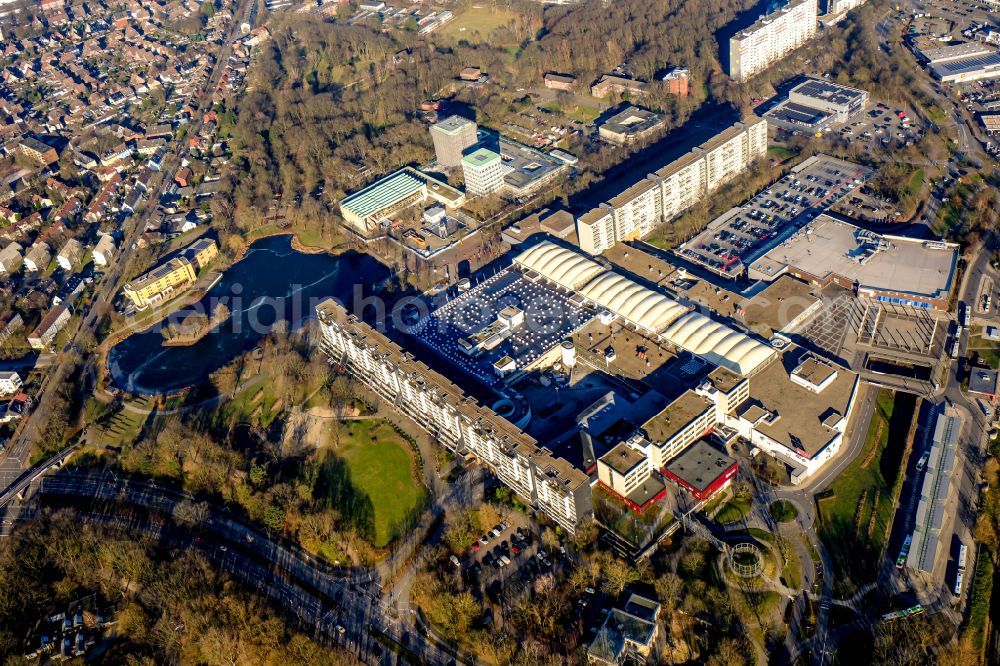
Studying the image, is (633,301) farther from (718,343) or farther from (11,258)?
(11,258)

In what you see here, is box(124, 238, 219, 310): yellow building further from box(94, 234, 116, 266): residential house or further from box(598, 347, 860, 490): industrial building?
box(598, 347, 860, 490): industrial building

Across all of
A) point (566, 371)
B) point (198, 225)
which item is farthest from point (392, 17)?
point (566, 371)

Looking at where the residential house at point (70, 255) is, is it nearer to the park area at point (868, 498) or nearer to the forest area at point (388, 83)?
the forest area at point (388, 83)

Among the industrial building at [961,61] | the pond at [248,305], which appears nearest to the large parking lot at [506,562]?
the pond at [248,305]

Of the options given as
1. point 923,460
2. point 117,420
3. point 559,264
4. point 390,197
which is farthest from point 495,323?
point 923,460

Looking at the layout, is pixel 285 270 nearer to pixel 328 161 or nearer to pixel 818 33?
pixel 328 161
